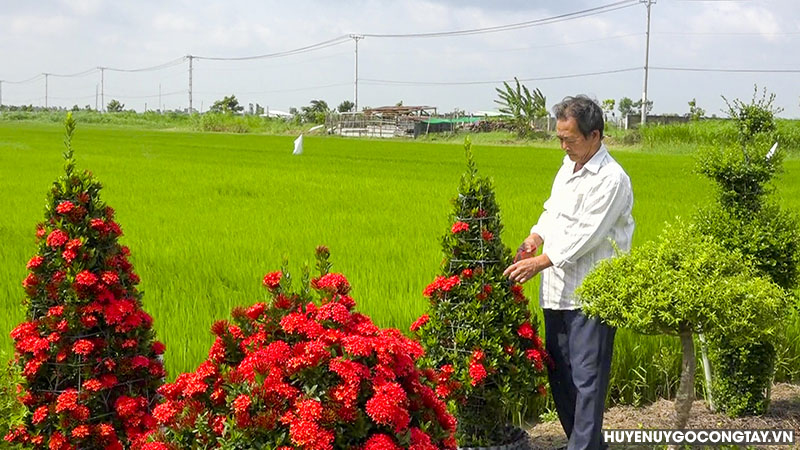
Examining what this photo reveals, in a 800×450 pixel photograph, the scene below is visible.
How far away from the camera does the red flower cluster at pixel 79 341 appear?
8.96ft

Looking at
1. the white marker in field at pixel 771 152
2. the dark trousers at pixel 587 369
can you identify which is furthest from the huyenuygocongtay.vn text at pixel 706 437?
the white marker in field at pixel 771 152

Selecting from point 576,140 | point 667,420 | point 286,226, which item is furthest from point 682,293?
point 286,226

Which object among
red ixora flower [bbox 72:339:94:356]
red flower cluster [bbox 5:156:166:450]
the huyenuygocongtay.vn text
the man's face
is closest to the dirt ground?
the huyenuygocongtay.vn text

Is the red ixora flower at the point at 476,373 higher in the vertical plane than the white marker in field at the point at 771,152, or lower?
lower

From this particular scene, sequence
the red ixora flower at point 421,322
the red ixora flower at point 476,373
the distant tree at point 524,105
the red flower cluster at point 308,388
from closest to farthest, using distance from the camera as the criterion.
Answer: the red flower cluster at point 308,388, the red ixora flower at point 476,373, the red ixora flower at point 421,322, the distant tree at point 524,105

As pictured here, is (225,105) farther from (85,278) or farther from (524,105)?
(85,278)

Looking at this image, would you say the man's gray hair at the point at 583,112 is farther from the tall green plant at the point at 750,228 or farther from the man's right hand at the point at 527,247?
the tall green plant at the point at 750,228

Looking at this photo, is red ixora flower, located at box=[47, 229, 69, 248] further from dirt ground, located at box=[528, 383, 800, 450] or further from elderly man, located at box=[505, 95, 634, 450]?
dirt ground, located at box=[528, 383, 800, 450]

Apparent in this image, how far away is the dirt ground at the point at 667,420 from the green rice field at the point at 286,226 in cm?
19

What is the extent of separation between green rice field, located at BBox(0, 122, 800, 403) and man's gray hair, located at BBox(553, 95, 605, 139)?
1.36m

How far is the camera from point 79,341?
274cm

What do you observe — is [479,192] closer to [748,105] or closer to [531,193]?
[748,105]

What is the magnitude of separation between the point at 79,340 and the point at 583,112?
6.88ft

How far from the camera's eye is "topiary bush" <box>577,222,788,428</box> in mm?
2873
